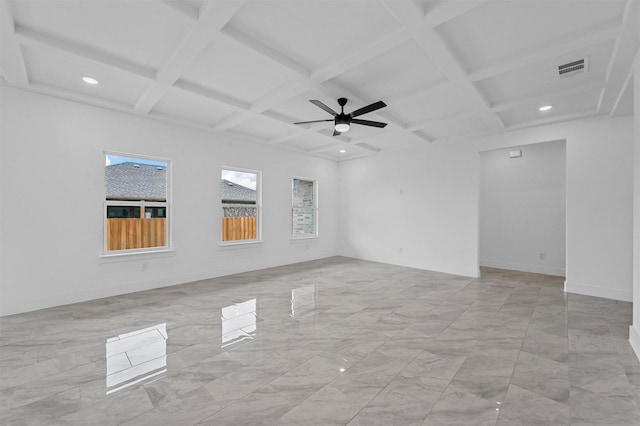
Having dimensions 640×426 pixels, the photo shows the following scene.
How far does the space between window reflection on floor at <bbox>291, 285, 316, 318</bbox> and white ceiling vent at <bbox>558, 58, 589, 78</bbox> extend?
4.17 metres

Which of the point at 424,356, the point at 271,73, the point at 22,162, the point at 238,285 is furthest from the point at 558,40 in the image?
the point at 22,162

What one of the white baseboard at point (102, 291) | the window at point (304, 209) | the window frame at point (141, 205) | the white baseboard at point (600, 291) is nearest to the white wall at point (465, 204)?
the white baseboard at point (600, 291)

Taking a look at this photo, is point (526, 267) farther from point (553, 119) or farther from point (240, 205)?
point (240, 205)

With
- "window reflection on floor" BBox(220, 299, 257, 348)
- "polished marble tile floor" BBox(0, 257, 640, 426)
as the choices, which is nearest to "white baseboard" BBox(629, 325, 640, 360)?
"polished marble tile floor" BBox(0, 257, 640, 426)

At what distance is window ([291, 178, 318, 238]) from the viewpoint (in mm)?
7484

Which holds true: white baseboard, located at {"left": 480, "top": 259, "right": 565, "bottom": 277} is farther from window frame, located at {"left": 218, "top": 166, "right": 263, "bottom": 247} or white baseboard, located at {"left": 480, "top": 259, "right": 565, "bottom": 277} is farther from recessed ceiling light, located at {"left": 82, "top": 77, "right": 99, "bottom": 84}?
recessed ceiling light, located at {"left": 82, "top": 77, "right": 99, "bottom": 84}

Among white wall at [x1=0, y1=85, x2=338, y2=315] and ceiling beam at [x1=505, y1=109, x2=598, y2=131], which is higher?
ceiling beam at [x1=505, y1=109, x2=598, y2=131]

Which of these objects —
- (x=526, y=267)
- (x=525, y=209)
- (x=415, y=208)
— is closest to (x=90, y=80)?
(x=415, y=208)

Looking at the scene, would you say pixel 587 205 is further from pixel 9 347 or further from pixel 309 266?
pixel 9 347

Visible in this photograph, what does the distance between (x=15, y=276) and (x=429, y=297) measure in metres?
5.75

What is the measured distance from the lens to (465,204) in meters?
6.06

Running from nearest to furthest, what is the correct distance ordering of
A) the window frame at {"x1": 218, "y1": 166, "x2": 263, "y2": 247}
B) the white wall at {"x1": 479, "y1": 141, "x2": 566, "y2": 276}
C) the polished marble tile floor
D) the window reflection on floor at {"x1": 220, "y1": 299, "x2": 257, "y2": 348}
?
1. the polished marble tile floor
2. the window reflection on floor at {"x1": 220, "y1": 299, "x2": 257, "y2": 348}
3. the window frame at {"x1": 218, "y1": 166, "x2": 263, "y2": 247}
4. the white wall at {"x1": 479, "y1": 141, "x2": 566, "y2": 276}

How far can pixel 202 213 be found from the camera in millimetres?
5559

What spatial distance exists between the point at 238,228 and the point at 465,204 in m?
4.91
